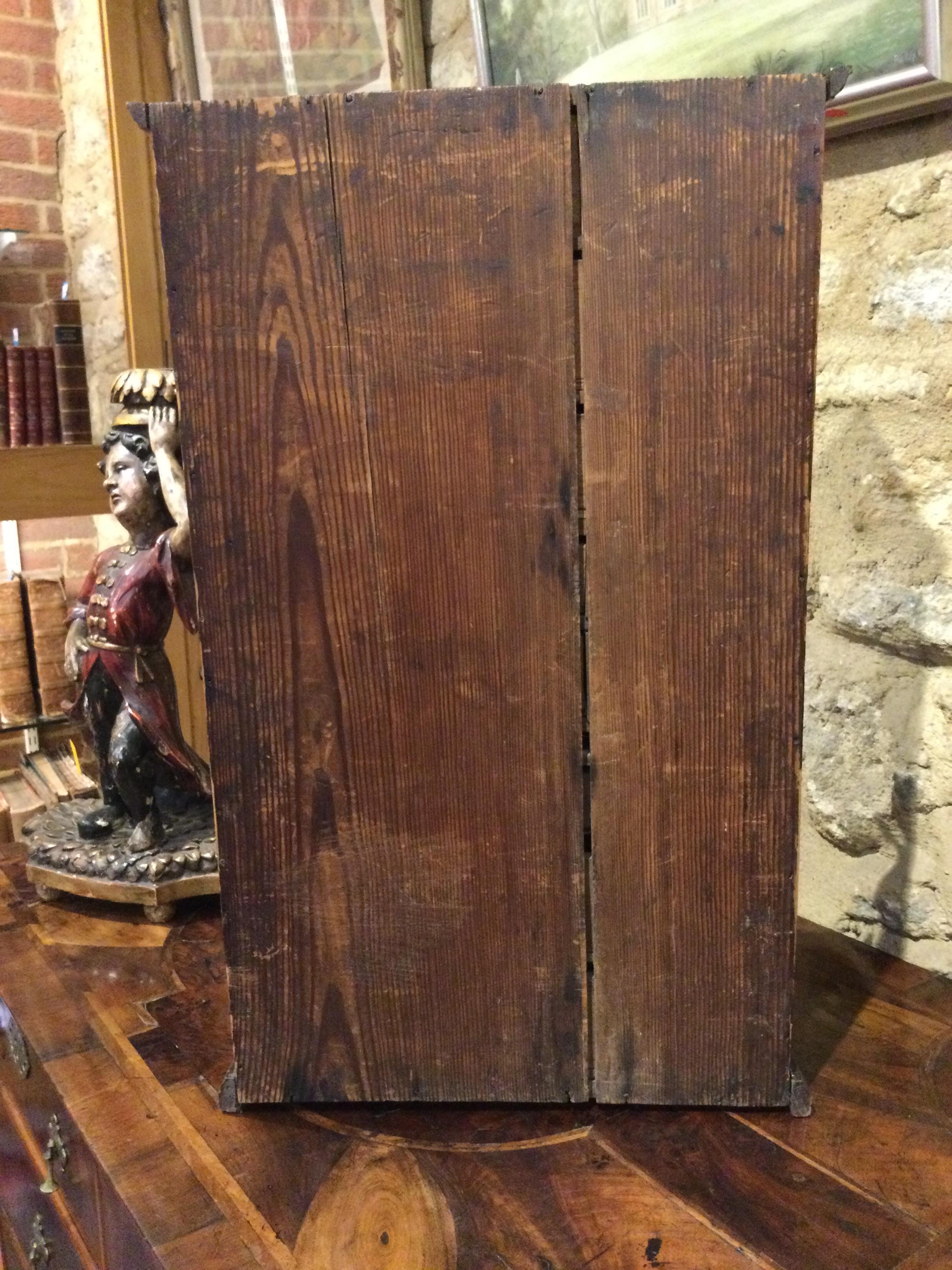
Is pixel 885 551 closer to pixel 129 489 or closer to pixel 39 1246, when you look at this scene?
pixel 129 489

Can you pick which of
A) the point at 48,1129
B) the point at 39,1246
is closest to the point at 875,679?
the point at 48,1129

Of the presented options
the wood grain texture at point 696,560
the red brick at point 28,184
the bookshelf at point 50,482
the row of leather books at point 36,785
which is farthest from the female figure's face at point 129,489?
the red brick at point 28,184

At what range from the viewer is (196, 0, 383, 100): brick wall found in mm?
1578

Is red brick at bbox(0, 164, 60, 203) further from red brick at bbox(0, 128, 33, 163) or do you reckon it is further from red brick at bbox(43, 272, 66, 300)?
red brick at bbox(43, 272, 66, 300)

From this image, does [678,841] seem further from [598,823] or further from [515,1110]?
[515,1110]

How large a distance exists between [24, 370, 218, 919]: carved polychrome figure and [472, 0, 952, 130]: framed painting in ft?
1.95

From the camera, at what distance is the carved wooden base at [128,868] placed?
121cm

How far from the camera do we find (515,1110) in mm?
858

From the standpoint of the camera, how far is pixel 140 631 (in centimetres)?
122

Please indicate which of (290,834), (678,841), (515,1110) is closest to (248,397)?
(290,834)

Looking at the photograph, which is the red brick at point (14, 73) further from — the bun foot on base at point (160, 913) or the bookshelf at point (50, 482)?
the bun foot on base at point (160, 913)

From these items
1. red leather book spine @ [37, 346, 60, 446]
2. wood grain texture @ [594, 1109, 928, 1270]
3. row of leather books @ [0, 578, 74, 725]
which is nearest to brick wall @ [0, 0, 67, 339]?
red leather book spine @ [37, 346, 60, 446]

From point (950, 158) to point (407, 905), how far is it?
80cm

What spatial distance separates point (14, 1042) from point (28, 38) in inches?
80.9
